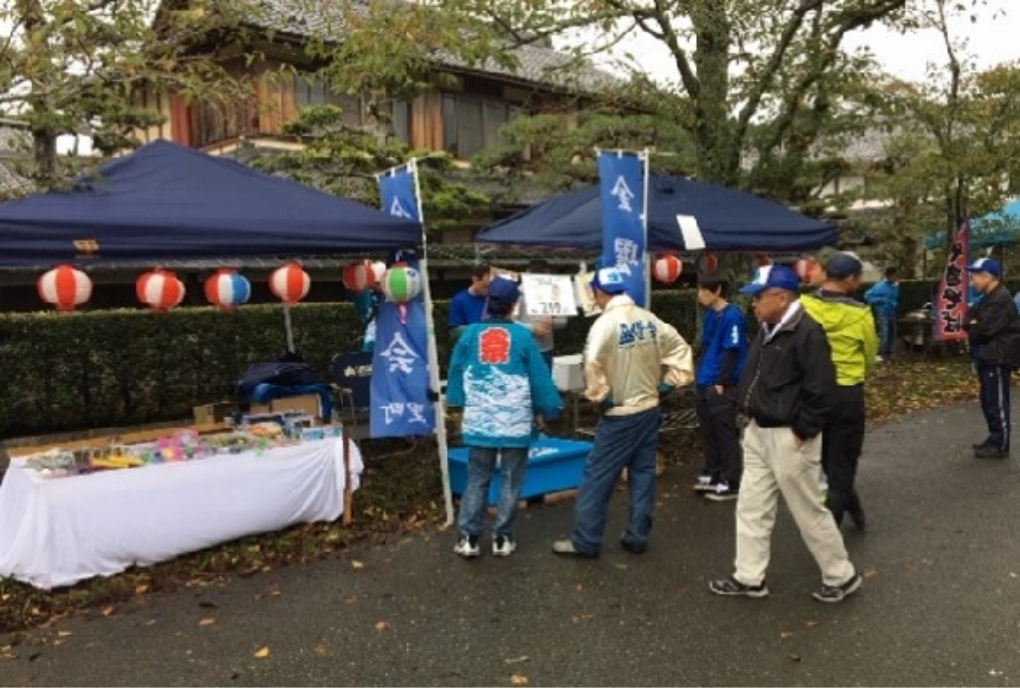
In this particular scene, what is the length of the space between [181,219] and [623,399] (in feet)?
9.69

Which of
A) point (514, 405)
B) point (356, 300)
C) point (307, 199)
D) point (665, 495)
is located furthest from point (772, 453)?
point (356, 300)

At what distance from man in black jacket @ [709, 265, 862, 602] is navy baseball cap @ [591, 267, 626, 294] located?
0.91m

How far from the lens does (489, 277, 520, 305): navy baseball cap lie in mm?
5285

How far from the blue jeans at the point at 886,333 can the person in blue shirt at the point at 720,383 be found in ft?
34.2

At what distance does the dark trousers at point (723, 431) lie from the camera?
670 cm

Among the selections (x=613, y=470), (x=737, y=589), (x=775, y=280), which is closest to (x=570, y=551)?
(x=613, y=470)

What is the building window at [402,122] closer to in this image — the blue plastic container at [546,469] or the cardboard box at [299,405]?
the cardboard box at [299,405]

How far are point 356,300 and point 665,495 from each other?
3.34m

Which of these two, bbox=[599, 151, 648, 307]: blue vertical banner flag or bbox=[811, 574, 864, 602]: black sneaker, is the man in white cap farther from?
bbox=[599, 151, 648, 307]: blue vertical banner flag

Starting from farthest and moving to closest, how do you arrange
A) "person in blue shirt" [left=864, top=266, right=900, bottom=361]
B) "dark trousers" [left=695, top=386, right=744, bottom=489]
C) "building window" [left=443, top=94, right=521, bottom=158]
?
"building window" [left=443, top=94, right=521, bottom=158] → "person in blue shirt" [left=864, top=266, right=900, bottom=361] → "dark trousers" [left=695, top=386, right=744, bottom=489]

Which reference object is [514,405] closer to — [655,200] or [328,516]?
[328,516]

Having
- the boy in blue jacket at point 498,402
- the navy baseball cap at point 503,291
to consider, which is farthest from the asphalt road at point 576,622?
the navy baseball cap at point 503,291

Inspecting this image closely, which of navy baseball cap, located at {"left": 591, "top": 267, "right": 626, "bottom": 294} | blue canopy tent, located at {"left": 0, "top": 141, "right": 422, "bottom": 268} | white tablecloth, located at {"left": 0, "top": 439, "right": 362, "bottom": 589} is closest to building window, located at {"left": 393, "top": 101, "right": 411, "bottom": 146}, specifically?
blue canopy tent, located at {"left": 0, "top": 141, "right": 422, "bottom": 268}

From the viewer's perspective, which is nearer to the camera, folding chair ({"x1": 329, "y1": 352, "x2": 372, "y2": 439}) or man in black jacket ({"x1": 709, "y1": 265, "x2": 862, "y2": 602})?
man in black jacket ({"x1": 709, "y1": 265, "x2": 862, "y2": 602})
